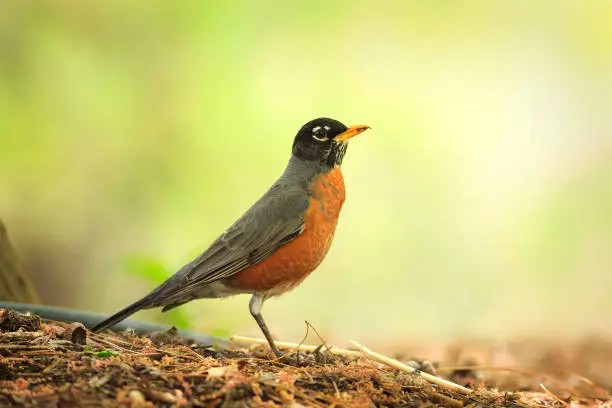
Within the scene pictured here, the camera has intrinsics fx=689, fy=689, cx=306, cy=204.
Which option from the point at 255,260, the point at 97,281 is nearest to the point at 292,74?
the point at 97,281

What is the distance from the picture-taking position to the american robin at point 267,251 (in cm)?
452

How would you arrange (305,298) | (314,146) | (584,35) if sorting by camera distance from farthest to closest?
1. (584,35)
2. (305,298)
3. (314,146)

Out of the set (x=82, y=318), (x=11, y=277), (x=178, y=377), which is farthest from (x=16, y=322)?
(x=11, y=277)

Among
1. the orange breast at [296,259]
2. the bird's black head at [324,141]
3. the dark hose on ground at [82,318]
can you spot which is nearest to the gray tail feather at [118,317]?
the dark hose on ground at [82,318]

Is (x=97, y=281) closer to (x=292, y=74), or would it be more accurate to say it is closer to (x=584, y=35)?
(x=292, y=74)

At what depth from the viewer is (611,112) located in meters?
11.7

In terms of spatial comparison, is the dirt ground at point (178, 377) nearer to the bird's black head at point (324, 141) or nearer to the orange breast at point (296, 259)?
the orange breast at point (296, 259)

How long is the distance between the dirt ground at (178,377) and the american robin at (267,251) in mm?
333

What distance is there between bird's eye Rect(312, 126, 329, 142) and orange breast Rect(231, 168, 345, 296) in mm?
506

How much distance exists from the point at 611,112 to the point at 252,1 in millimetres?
6366

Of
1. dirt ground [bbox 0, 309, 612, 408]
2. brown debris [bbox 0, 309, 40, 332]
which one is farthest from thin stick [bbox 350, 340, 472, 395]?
brown debris [bbox 0, 309, 40, 332]

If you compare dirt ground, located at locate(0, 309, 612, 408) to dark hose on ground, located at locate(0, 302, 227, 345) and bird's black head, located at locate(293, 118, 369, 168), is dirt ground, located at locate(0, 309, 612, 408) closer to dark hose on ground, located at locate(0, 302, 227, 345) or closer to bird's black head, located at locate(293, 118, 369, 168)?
dark hose on ground, located at locate(0, 302, 227, 345)

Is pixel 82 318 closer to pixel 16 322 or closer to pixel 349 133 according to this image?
pixel 16 322

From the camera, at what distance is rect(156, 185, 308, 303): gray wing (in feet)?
14.8
